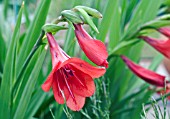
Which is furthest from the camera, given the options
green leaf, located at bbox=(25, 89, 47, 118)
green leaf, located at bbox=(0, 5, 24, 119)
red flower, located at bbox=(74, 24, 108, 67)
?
green leaf, located at bbox=(25, 89, 47, 118)

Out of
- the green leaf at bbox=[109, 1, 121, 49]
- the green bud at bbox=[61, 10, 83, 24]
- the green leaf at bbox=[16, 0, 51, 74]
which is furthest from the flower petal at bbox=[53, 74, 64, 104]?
the green leaf at bbox=[109, 1, 121, 49]

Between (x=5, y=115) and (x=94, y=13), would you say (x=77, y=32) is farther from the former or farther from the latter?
(x=5, y=115)

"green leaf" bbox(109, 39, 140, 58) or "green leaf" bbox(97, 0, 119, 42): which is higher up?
"green leaf" bbox(97, 0, 119, 42)

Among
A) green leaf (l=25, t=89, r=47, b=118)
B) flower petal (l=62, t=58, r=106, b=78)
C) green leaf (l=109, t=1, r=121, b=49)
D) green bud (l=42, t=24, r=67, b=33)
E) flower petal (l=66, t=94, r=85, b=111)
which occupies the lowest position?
green leaf (l=25, t=89, r=47, b=118)

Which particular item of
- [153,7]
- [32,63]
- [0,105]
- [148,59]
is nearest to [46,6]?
[32,63]

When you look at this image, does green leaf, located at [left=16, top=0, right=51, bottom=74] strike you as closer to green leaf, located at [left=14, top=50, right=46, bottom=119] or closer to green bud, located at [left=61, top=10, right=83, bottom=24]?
green leaf, located at [left=14, top=50, right=46, bottom=119]

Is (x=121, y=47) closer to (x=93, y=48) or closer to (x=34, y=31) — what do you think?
(x=34, y=31)
